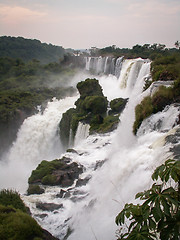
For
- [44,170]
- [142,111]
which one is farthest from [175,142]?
[44,170]

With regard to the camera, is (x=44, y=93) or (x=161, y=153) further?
(x=44, y=93)

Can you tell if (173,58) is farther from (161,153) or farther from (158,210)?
(158,210)

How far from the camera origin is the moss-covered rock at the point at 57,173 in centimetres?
905

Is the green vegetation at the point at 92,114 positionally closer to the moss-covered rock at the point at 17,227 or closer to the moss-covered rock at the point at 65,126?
the moss-covered rock at the point at 65,126

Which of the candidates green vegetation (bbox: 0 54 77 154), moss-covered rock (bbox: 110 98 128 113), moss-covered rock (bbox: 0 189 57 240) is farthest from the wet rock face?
green vegetation (bbox: 0 54 77 154)

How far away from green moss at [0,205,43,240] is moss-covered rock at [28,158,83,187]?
190 inches

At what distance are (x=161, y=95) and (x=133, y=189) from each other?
4.22 m

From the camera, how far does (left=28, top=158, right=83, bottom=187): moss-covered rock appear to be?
9.05m

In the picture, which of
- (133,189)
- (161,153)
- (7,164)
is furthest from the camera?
(7,164)

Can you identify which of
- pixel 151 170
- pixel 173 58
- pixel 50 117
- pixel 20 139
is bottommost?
pixel 20 139

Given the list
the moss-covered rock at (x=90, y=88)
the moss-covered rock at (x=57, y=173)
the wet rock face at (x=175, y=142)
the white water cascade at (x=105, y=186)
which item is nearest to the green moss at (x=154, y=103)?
the white water cascade at (x=105, y=186)

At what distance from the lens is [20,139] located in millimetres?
19875

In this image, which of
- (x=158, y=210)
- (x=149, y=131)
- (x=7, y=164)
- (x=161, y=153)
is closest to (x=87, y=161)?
(x=149, y=131)

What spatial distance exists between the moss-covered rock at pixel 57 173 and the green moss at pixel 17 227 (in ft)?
15.8
